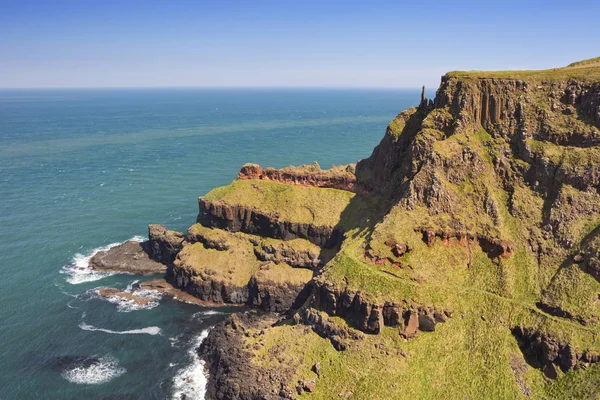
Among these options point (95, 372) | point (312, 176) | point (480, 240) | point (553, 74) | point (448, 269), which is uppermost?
point (553, 74)

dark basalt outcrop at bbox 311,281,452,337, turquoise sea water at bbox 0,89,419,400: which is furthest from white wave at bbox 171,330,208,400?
dark basalt outcrop at bbox 311,281,452,337

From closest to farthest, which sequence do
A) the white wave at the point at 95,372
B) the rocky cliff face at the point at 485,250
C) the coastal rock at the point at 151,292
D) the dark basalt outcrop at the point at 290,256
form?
the rocky cliff face at the point at 485,250 → the white wave at the point at 95,372 → the coastal rock at the point at 151,292 → the dark basalt outcrop at the point at 290,256

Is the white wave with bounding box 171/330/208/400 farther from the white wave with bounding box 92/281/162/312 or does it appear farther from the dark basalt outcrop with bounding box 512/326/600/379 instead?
the dark basalt outcrop with bounding box 512/326/600/379

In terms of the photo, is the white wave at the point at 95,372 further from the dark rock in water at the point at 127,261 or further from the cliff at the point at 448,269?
the dark rock in water at the point at 127,261

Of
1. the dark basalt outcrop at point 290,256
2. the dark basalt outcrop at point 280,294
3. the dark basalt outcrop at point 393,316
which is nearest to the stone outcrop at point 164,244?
the dark basalt outcrop at point 290,256

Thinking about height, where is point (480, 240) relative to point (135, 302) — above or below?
above

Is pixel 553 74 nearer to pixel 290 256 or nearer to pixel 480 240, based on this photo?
pixel 480 240

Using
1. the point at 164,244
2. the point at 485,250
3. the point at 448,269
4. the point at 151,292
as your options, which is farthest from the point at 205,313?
the point at 485,250
